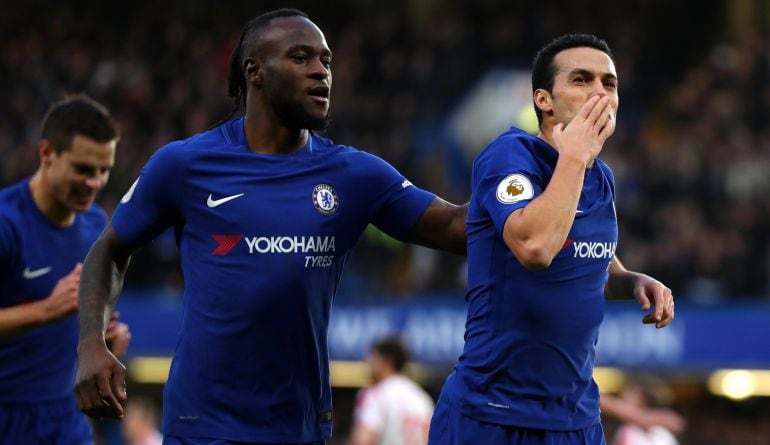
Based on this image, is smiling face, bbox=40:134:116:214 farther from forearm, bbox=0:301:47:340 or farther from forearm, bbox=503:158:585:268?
forearm, bbox=503:158:585:268

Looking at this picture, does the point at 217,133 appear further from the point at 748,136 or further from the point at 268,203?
the point at 748,136

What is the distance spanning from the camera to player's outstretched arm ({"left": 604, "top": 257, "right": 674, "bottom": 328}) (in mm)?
4723

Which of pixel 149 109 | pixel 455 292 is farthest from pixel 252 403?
pixel 149 109

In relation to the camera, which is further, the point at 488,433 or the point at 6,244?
the point at 6,244

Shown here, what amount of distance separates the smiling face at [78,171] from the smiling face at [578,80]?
2.45 m

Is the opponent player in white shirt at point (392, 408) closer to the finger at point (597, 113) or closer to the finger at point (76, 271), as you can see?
the finger at point (76, 271)

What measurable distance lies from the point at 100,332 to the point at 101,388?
307 mm

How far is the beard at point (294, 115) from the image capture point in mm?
4984

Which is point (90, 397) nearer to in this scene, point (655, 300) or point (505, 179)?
point (505, 179)

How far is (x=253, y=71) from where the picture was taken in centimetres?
512

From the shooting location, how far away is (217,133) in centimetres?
514

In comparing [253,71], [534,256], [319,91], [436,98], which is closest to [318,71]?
[319,91]

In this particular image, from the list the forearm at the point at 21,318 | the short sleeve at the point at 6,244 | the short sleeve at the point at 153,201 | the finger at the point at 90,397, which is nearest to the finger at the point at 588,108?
the short sleeve at the point at 153,201

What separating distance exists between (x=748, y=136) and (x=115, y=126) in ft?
38.7
